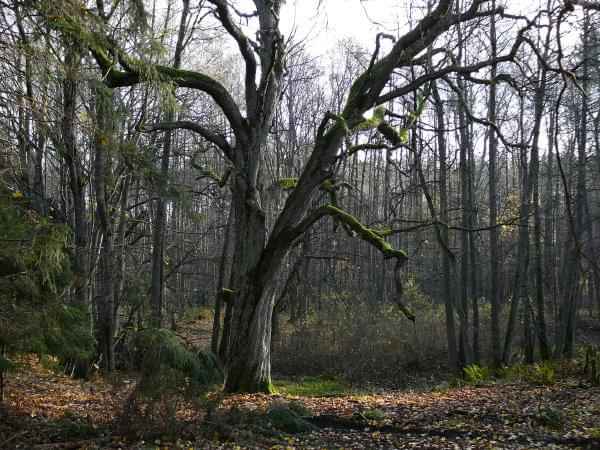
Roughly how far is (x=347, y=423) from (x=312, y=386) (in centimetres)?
731

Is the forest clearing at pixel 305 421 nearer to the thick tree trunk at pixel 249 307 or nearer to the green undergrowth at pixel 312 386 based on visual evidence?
the thick tree trunk at pixel 249 307

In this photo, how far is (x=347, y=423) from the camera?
7.14 metres

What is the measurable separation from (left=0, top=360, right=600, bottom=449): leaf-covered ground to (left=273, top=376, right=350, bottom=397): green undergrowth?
415 centimetres

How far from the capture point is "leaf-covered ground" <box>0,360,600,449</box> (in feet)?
18.0

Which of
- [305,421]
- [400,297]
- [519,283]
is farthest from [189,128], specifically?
[519,283]

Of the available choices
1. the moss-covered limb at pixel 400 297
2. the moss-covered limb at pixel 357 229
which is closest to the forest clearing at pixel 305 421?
the moss-covered limb at pixel 400 297

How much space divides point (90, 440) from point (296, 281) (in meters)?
12.1

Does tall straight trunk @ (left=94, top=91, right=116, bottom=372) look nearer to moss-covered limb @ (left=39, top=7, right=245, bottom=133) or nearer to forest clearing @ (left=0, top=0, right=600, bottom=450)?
forest clearing @ (left=0, top=0, right=600, bottom=450)

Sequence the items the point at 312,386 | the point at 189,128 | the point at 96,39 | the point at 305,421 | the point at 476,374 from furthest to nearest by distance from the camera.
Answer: the point at 312,386 < the point at 476,374 < the point at 189,128 < the point at 305,421 < the point at 96,39

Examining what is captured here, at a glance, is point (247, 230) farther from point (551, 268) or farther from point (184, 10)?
point (551, 268)

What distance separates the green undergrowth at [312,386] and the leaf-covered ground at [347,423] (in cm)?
415

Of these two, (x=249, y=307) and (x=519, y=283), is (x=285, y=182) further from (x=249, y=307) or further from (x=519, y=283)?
(x=519, y=283)

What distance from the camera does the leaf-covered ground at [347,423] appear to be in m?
5.48

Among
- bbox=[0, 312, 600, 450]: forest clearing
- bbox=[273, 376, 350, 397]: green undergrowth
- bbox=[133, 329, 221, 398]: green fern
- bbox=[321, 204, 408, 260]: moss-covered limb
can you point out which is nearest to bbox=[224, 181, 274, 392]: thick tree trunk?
bbox=[0, 312, 600, 450]: forest clearing
